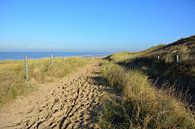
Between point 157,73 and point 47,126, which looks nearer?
point 47,126

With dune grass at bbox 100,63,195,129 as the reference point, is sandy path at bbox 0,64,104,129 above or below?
below

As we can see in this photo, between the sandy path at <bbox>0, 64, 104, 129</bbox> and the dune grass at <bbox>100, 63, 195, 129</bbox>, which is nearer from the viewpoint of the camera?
the dune grass at <bbox>100, 63, 195, 129</bbox>

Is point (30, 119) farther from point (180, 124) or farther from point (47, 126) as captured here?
point (180, 124)

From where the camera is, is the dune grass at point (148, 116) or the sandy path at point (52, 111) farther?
the sandy path at point (52, 111)

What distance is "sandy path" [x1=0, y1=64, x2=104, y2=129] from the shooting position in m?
5.85

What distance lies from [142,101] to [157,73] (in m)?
10.3

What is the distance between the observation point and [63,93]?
31.7 feet

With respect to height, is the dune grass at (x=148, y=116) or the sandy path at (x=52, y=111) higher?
the dune grass at (x=148, y=116)

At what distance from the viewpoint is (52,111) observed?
7.00 metres

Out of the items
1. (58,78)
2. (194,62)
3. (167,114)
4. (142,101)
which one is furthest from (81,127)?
(194,62)

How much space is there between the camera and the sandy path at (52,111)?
5.85m

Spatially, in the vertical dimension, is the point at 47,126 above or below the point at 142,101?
below

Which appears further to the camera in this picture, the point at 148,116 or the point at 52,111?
the point at 52,111

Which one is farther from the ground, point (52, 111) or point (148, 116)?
point (148, 116)
